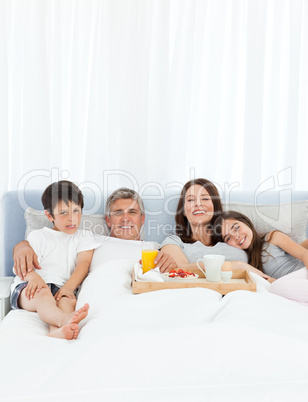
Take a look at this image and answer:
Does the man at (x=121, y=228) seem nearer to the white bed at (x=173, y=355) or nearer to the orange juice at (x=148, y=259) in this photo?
the orange juice at (x=148, y=259)

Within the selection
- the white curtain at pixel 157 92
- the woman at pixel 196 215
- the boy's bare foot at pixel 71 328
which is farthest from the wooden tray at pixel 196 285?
the white curtain at pixel 157 92

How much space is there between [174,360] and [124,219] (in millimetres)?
1301

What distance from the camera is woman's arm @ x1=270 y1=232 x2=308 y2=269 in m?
2.01

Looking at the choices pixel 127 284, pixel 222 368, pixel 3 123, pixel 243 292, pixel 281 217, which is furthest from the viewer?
pixel 3 123

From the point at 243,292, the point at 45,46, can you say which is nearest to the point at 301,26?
the point at 45,46

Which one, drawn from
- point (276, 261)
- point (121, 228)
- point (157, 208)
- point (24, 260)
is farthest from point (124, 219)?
point (276, 261)

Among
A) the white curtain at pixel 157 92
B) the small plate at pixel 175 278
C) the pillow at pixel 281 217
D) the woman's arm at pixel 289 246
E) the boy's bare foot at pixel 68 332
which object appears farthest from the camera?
the white curtain at pixel 157 92

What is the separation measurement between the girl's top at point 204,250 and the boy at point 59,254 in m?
0.43

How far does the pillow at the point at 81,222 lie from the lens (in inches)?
87.3

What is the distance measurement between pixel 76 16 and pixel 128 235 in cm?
138

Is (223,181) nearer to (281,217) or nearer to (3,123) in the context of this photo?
(281,217)

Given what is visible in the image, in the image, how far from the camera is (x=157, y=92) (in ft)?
8.61

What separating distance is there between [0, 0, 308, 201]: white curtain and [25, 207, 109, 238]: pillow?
0.37m

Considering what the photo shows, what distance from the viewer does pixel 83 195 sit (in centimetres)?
239
